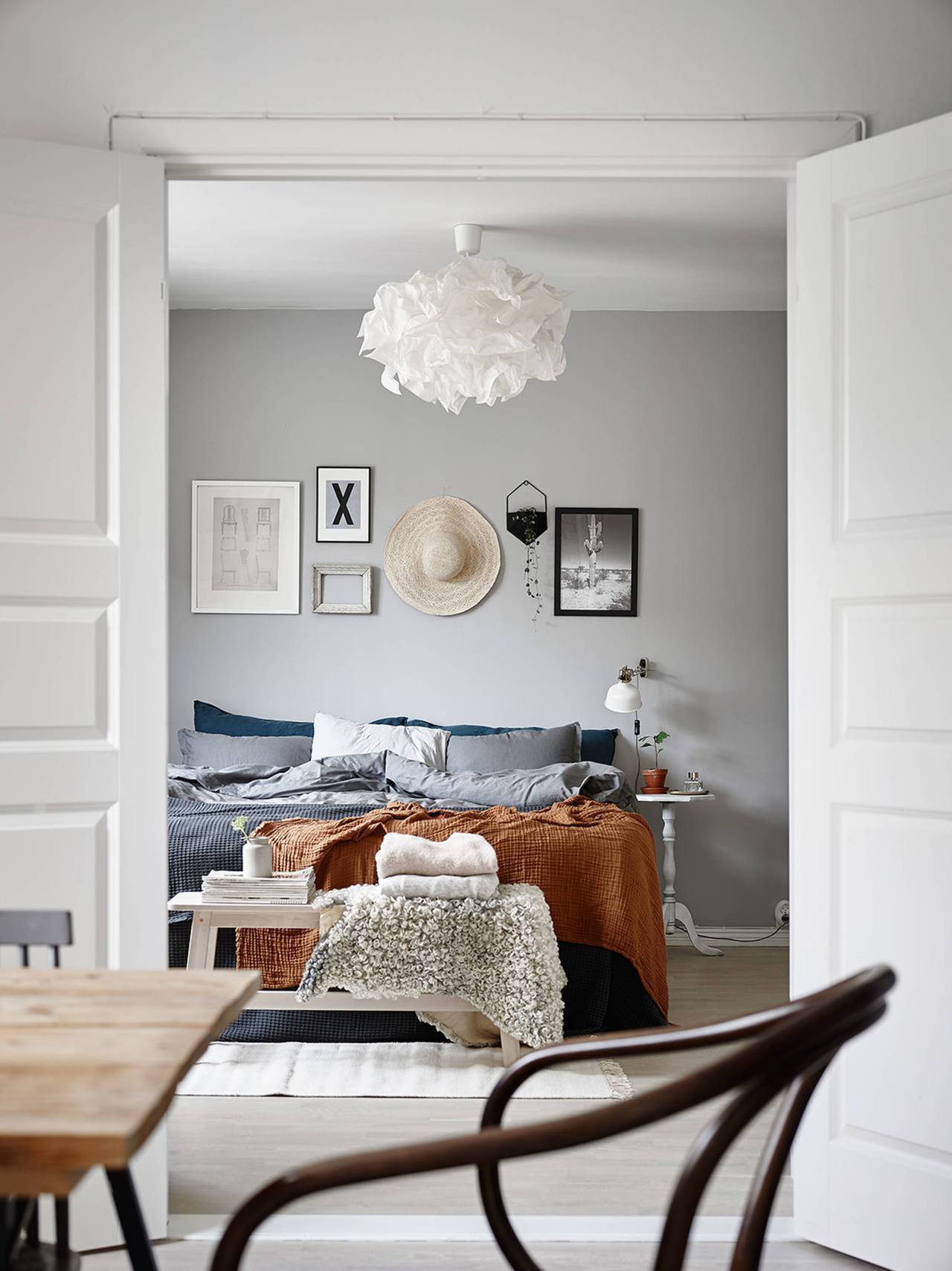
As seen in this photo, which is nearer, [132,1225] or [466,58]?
[132,1225]

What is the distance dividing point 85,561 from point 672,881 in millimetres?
3576

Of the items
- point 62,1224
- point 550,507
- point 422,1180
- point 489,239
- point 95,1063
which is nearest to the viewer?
point 95,1063

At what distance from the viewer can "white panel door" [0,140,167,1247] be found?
92.1 inches

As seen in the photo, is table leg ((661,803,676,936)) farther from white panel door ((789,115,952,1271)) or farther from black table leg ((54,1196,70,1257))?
black table leg ((54,1196,70,1257))

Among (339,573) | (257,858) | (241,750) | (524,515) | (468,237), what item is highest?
(468,237)

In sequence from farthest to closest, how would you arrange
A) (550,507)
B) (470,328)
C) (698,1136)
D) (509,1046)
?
(550,507)
(470,328)
(509,1046)
(698,1136)

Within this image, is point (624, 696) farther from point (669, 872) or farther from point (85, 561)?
point (85, 561)

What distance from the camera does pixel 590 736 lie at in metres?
5.59

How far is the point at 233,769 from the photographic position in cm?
502

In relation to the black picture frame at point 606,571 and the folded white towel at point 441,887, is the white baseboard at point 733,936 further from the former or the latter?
the folded white towel at point 441,887

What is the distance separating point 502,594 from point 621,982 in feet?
7.89

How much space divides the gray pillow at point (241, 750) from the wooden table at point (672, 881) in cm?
158

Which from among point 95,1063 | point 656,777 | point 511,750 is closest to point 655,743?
point 656,777

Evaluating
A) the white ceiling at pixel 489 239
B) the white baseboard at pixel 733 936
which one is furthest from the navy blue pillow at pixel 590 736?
the white ceiling at pixel 489 239
